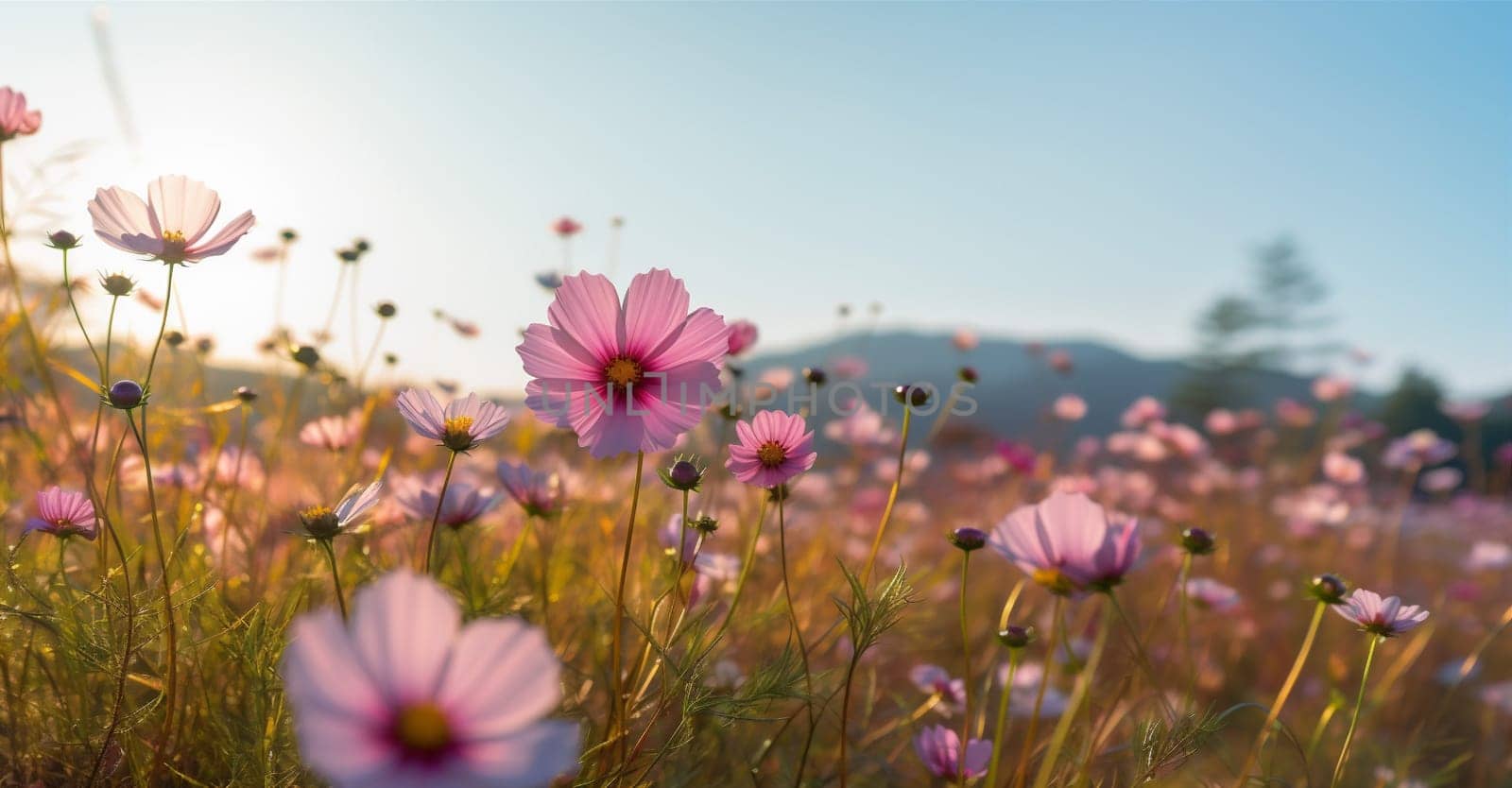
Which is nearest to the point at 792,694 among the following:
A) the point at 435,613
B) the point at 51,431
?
the point at 435,613

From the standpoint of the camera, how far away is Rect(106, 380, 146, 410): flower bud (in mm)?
670

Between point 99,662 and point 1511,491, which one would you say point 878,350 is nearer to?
point 1511,491

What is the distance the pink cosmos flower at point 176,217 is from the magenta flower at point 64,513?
0.91 feet

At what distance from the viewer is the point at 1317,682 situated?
2396 mm

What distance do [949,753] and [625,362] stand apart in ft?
1.91

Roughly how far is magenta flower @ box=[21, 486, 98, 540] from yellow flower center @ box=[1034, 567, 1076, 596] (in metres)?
→ 0.92

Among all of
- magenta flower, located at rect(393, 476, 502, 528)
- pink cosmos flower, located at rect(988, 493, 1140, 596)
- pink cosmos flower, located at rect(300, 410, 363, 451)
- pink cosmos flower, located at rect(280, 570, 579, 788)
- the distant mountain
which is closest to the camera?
pink cosmos flower, located at rect(280, 570, 579, 788)

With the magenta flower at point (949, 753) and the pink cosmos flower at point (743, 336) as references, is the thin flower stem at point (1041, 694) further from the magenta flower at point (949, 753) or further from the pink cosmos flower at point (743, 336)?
the pink cosmos flower at point (743, 336)

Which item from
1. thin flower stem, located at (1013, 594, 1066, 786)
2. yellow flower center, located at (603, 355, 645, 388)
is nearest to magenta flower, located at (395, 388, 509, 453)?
yellow flower center, located at (603, 355, 645, 388)

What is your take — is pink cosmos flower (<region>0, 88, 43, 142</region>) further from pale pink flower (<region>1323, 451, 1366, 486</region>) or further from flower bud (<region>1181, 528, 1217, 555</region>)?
pale pink flower (<region>1323, 451, 1366, 486</region>)

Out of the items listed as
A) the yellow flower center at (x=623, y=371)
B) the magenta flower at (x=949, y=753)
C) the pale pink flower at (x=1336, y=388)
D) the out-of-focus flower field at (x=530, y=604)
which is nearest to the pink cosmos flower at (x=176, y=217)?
the out-of-focus flower field at (x=530, y=604)

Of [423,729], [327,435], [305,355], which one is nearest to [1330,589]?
[423,729]

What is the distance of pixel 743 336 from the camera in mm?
1543

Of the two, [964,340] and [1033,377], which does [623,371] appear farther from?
[1033,377]
